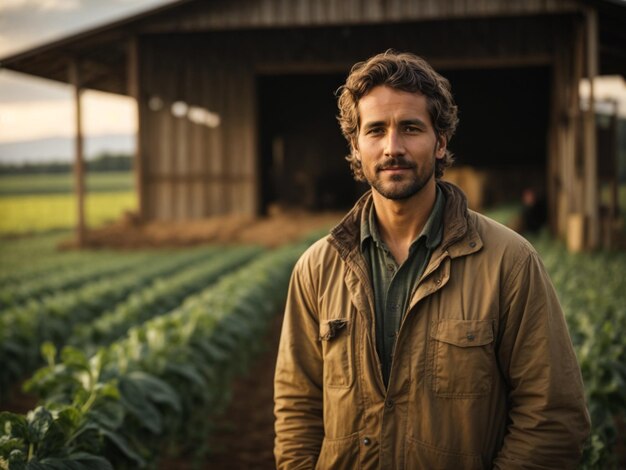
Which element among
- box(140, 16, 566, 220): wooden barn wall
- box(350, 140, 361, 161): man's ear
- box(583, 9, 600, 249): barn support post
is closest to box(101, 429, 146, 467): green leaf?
box(350, 140, 361, 161): man's ear

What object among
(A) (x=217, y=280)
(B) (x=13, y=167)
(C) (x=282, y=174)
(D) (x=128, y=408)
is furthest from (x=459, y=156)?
(B) (x=13, y=167)

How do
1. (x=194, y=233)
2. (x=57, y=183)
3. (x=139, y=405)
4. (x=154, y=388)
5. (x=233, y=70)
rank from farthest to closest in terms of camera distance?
(x=57, y=183), (x=233, y=70), (x=194, y=233), (x=154, y=388), (x=139, y=405)

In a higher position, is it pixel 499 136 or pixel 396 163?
pixel 499 136

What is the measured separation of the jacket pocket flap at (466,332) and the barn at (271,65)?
11503mm

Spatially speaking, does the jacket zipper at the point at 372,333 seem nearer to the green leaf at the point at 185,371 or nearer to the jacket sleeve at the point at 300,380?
the jacket sleeve at the point at 300,380

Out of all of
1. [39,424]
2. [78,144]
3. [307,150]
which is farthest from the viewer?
[307,150]

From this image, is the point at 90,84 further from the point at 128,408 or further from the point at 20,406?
the point at 128,408

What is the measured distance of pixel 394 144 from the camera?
246 centimetres

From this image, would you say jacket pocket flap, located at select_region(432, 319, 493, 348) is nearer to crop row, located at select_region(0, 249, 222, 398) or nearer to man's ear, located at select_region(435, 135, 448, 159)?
man's ear, located at select_region(435, 135, 448, 159)

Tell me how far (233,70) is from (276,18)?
Answer: 12.8ft

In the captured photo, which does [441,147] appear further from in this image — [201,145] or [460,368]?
[201,145]

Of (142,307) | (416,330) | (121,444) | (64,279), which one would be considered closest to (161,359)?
(121,444)

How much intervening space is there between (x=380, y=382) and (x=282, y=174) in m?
25.1

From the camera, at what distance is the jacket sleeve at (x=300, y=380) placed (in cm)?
262
